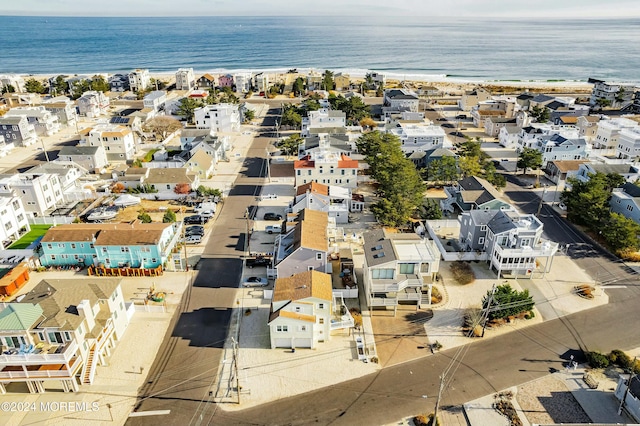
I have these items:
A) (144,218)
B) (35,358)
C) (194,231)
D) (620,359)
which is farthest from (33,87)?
(620,359)

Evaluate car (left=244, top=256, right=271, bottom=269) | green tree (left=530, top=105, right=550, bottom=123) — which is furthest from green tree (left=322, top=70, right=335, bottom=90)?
car (left=244, top=256, right=271, bottom=269)

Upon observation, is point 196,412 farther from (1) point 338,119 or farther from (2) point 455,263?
(1) point 338,119

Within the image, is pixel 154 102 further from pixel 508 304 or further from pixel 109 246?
pixel 508 304

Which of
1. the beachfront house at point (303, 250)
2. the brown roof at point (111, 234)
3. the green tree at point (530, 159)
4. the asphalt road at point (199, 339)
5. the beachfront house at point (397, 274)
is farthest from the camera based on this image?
the green tree at point (530, 159)

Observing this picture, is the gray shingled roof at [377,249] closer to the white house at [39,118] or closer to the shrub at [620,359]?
the shrub at [620,359]

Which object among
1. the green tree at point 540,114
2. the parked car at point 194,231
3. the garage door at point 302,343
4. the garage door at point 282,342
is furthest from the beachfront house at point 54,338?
the green tree at point 540,114

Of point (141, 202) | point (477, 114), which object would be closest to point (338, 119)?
point (477, 114)
